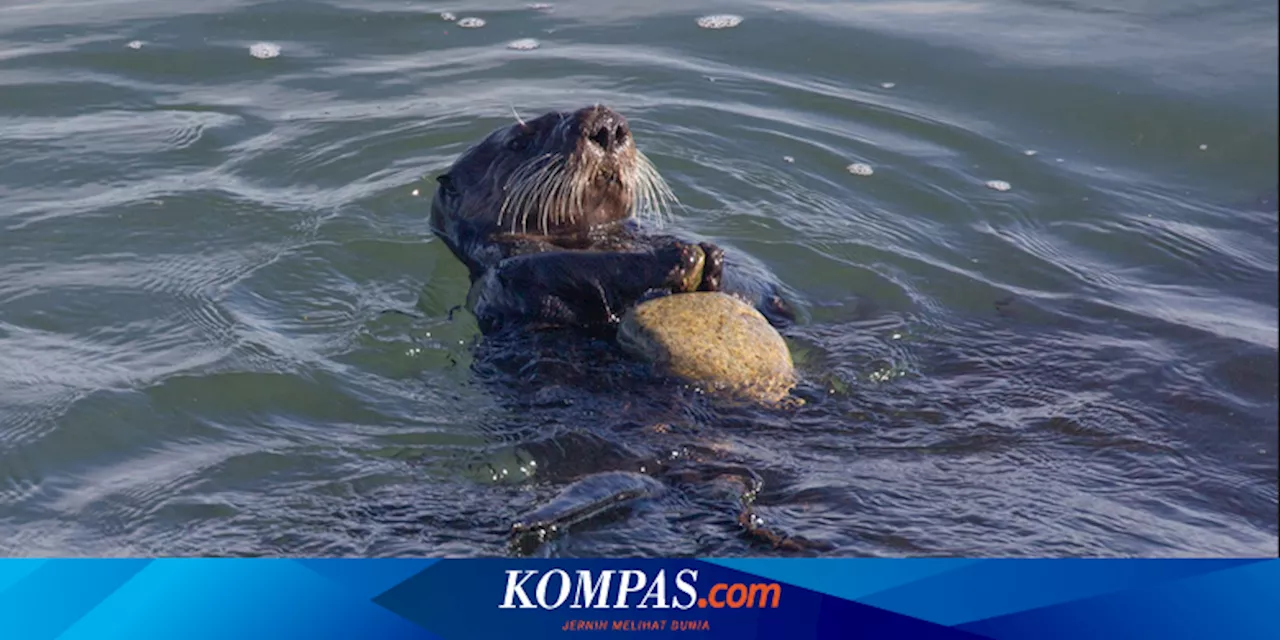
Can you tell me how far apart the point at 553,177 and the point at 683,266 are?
0.87 m

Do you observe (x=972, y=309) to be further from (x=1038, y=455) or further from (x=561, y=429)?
(x=561, y=429)

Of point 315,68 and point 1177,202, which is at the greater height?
point 315,68

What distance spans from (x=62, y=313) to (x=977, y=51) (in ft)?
21.0

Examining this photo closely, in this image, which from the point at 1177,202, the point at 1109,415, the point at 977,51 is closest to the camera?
the point at 1109,415

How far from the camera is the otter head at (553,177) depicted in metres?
5.96

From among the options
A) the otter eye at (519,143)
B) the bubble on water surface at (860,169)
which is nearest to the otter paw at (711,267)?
the otter eye at (519,143)

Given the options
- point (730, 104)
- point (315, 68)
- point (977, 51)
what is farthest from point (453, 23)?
point (977, 51)

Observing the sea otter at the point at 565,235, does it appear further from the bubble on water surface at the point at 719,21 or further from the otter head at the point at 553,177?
the bubble on water surface at the point at 719,21

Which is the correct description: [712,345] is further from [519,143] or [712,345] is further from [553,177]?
[519,143]

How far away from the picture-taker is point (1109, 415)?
546 cm

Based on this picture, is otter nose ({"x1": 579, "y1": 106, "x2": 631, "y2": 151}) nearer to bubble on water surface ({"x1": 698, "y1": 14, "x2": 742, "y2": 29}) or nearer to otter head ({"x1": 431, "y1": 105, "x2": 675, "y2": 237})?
otter head ({"x1": 431, "y1": 105, "x2": 675, "y2": 237})

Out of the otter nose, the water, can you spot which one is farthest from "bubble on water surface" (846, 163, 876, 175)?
the otter nose

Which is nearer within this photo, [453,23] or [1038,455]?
[1038,455]

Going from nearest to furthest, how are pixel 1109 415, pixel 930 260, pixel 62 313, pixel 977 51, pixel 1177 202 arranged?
pixel 1109 415
pixel 62 313
pixel 930 260
pixel 1177 202
pixel 977 51
